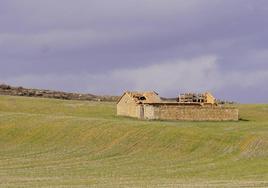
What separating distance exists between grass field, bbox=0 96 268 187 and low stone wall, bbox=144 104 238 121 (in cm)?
1408

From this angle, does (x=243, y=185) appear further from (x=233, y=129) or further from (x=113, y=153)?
(x=233, y=129)

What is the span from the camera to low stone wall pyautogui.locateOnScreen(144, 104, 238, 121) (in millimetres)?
84938

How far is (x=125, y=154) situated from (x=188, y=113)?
2973 centimetres

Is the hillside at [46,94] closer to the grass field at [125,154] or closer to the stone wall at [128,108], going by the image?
the stone wall at [128,108]

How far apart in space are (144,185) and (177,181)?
3.87m

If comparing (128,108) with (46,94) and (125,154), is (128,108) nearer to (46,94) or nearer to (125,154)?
(125,154)

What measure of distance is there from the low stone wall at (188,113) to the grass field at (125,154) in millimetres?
14084

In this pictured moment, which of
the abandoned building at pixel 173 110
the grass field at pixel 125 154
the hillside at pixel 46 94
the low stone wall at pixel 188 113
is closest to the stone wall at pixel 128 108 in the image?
the abandoned building at pixel 173 110

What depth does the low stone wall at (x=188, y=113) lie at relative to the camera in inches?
3344

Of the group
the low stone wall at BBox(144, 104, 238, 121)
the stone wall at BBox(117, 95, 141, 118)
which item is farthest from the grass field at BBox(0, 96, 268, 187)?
the stone wall at BBox(117, 95, 141, 118)

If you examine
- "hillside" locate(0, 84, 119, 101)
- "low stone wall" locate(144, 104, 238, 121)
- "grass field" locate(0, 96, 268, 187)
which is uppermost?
"hillside" locate(0, 84, 119, 101)

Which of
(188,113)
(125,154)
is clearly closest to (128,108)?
(188,113)

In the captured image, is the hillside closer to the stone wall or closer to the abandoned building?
the stone wall

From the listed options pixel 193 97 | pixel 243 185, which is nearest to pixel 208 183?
pixel 243 185
